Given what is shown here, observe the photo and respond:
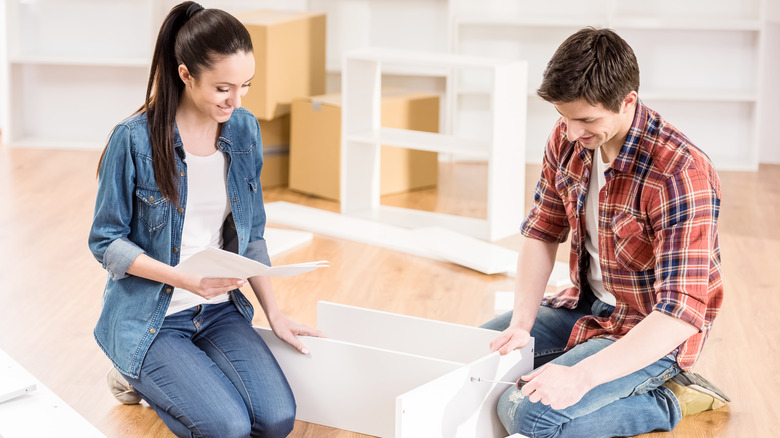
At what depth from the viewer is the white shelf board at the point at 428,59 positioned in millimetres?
3566

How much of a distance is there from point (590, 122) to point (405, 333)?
717 mm

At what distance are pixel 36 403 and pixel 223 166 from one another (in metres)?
0.60

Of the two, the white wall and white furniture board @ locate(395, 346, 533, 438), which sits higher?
the white wall

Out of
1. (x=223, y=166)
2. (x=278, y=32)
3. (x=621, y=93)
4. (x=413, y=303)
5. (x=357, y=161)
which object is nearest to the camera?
(x=621, y=93)

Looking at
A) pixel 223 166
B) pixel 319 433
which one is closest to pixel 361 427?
pixel 319 433

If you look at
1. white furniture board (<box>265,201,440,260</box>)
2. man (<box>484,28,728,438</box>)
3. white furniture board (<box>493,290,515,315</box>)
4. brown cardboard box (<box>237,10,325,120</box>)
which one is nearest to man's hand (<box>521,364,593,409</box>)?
man (<box>484,28,728,438</box>)

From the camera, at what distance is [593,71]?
158 cm

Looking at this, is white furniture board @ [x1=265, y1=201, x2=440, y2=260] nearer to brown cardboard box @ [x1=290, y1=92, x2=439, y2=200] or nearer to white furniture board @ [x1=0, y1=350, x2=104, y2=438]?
brown cardboard box @ [x1=290, y1=92, x2=439, y2=200]

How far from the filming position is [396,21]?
201 inches

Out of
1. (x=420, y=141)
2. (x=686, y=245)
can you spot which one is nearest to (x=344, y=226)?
(x=420, y=141)

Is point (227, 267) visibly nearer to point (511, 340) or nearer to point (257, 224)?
point (257, 224)

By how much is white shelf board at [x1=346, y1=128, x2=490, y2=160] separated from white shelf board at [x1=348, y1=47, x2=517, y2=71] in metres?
0.31

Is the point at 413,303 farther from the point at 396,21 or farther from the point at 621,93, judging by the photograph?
the point at 396,21

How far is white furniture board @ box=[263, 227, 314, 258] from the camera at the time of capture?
10.9 feet
